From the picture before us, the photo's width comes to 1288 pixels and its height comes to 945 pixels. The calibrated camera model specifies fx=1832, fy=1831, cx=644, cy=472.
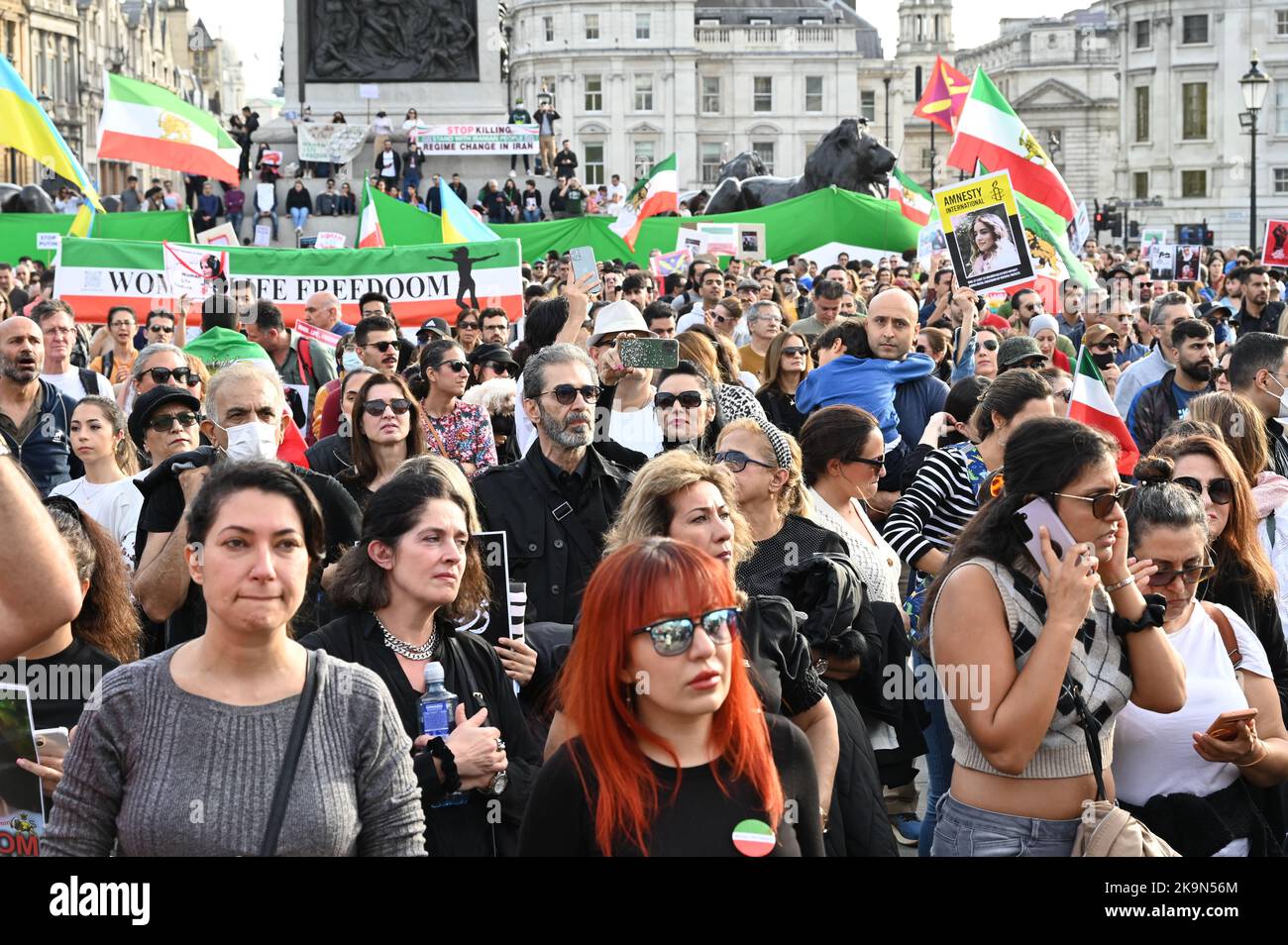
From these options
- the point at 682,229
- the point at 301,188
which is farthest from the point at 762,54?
the point at 682,229

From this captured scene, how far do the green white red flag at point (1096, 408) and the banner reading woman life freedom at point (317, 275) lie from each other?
640cm

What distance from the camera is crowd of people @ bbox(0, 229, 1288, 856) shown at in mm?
3186

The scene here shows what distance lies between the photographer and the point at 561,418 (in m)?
5.65

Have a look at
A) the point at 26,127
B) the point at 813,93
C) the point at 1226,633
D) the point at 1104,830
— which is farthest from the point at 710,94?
the point at 1104,830

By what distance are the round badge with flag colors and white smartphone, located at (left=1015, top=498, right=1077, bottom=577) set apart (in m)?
1.16

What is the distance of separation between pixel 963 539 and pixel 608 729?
4.08ft

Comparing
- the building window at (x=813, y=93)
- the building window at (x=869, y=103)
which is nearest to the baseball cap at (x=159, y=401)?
the building window at (x=813, y=93)

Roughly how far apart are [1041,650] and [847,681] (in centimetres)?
92

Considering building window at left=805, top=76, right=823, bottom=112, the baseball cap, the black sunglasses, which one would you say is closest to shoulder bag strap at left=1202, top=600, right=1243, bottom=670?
the baseball cap

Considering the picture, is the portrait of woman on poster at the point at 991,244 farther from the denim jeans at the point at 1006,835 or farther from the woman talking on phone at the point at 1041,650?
the denim jeans at the point at 1006,835

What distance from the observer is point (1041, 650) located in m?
3.82

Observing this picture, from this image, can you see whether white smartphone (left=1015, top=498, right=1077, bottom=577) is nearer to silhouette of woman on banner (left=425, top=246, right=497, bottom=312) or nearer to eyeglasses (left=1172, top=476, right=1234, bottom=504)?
eyeglasses (left=1172, top=476, right=1234, bottom=504)
